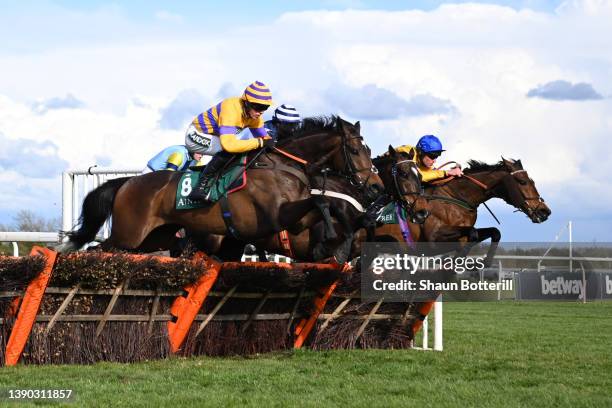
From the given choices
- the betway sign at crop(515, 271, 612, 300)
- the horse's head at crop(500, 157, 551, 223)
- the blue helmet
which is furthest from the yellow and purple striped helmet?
the betway sign at crop(515, 271, 612, 300)

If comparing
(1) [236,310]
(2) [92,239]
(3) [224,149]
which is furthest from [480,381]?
(2) [92,239]

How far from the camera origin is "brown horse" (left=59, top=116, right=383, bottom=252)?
8141mm

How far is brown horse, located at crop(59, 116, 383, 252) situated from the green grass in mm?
1217

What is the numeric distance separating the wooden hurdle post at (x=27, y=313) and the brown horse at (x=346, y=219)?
2.63m

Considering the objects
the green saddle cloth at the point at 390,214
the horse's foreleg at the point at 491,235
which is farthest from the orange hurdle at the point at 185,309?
the horse's foreleg at the point at 491,235

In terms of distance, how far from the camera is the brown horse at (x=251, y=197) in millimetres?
8141

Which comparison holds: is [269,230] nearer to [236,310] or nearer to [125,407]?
[236,310]

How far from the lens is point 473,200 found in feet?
35.2

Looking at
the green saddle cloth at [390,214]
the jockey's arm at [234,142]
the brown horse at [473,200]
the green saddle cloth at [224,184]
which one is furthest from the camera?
the brown horse at [473,200]

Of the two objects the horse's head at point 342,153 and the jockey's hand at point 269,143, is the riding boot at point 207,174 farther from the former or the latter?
the horse's head at point 342,153

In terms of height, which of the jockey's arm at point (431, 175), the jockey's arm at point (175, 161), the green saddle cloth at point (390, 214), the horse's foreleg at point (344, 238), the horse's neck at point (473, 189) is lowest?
the horse's foreleg at point (344, 238)

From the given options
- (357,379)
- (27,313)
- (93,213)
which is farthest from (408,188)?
(27,313)

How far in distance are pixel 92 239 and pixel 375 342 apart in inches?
110

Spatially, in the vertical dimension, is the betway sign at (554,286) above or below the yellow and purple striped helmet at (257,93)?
below
